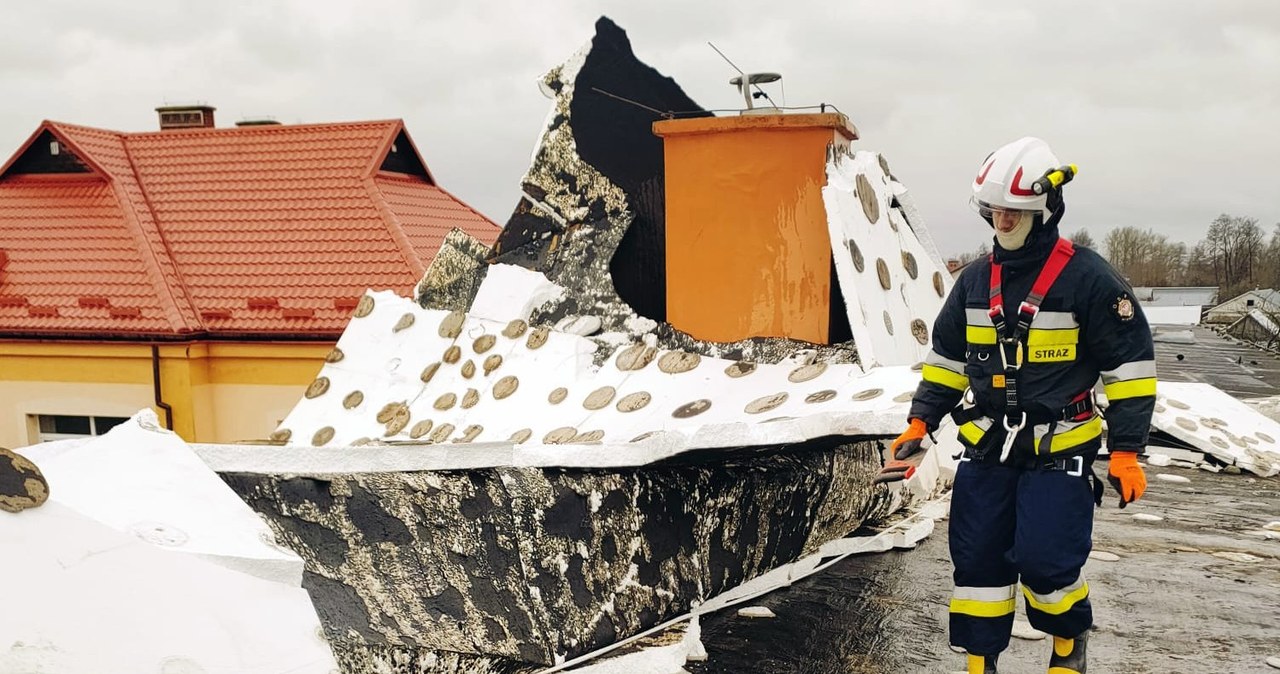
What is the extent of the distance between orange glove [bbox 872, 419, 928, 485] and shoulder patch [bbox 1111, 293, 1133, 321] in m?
0.63

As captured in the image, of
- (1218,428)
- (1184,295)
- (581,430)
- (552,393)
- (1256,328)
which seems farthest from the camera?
(1184,295)

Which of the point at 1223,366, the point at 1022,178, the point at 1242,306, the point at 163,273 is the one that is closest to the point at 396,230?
the point at 163,273

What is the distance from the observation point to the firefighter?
2.78 metres

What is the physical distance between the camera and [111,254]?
13.9 m

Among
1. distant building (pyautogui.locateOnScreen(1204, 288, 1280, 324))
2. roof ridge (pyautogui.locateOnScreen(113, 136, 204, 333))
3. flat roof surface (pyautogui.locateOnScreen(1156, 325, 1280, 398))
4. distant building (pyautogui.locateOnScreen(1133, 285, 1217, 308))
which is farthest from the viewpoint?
distant building (pyautogui.locateOnScreen(1133, 285, 1217, 308))

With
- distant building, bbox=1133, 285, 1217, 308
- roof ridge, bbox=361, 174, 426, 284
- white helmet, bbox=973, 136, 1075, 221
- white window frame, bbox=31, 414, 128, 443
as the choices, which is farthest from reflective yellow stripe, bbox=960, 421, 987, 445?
distant building, bbox=1133, 285, 1217, 308

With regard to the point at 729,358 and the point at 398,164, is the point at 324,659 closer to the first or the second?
the point at 729,358

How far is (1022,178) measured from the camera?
2.81 meters

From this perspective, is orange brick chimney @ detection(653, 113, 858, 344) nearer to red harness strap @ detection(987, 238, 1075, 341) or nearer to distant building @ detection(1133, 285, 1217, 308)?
red harness strap @ detection(987, 238, 1075, 341)

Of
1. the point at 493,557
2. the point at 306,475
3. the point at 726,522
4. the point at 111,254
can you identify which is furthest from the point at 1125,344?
the point at 111,254

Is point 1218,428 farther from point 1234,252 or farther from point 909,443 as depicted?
point 1234,252

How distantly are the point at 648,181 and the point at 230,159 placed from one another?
11.8 meters

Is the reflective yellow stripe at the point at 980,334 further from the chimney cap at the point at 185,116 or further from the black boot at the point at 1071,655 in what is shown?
the chimney cap at the point at 185,116

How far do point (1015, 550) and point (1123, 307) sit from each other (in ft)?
2.40
